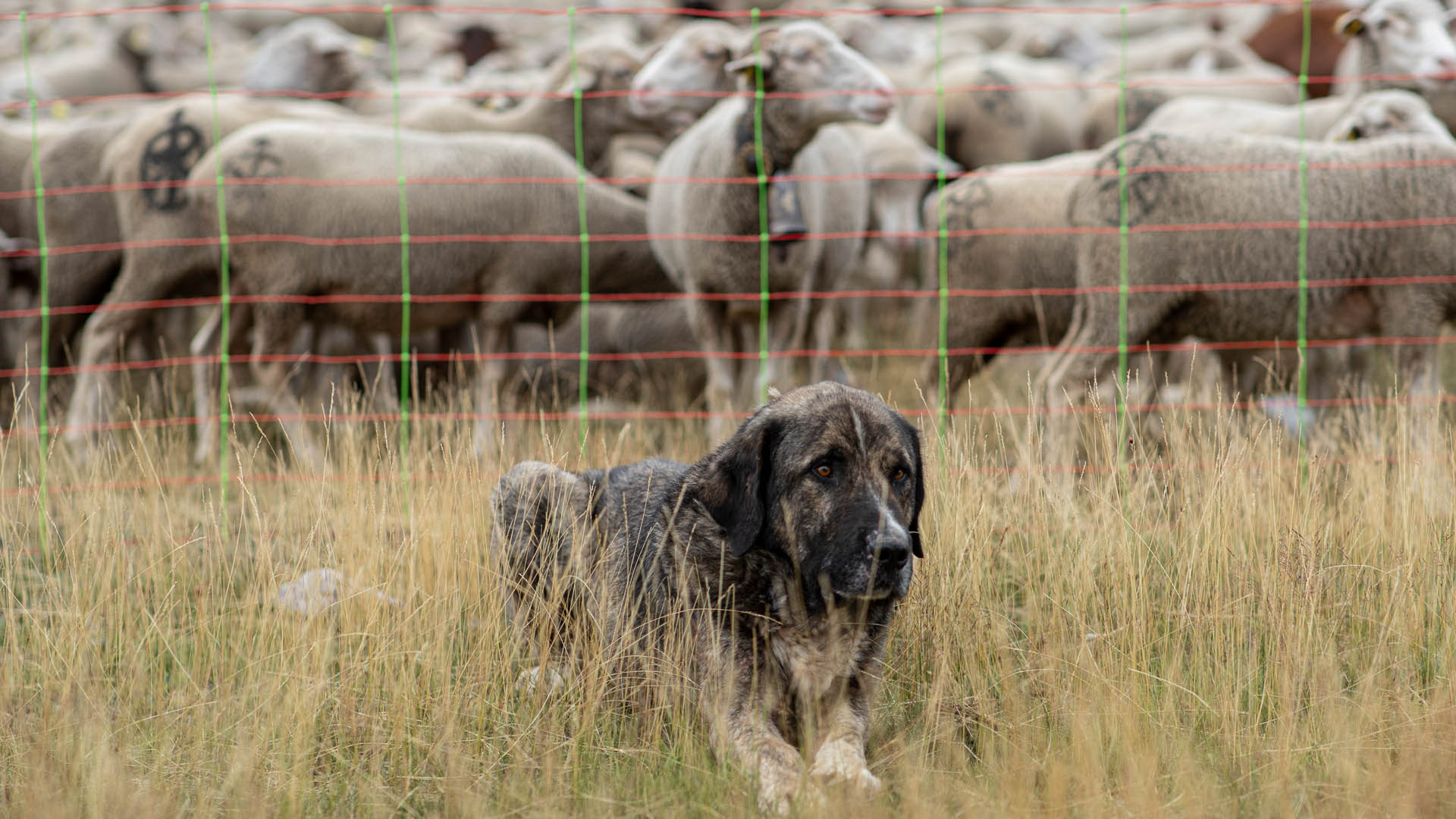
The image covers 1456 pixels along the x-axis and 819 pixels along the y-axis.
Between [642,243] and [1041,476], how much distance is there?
4.85 meters

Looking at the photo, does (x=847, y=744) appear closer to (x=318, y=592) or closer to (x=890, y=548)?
(x=890, y=548)

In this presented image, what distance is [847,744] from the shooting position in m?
3.43

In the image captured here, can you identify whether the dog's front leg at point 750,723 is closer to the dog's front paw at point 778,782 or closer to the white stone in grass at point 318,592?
the dog's front paw at point 778,782

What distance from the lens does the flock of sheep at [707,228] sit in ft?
22.3

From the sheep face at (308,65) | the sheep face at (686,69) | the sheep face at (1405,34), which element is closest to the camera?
the sheep face at (1405,34)

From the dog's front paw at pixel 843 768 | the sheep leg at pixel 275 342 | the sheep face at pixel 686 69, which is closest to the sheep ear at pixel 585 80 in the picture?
the sheep face at pixel 686 69

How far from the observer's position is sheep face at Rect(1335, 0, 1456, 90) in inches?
353

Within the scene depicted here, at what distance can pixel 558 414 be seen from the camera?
261 inches

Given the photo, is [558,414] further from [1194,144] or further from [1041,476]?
[1194,144]

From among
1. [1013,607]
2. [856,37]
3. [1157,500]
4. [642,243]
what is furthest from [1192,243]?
[856,37]

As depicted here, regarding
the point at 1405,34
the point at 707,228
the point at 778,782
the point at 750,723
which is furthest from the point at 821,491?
the point at 1405,34

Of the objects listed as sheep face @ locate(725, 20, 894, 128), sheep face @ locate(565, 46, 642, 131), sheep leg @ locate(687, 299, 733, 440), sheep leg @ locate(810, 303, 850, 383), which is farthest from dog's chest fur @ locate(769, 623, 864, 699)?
sheep face @ locate(565, 46, 642, 131)

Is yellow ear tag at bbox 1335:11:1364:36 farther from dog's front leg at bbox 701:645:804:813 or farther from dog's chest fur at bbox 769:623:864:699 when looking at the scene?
dog's front leg at bbox 701:645:804:813

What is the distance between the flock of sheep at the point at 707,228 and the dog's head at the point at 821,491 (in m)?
2.93
